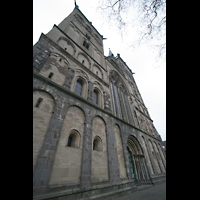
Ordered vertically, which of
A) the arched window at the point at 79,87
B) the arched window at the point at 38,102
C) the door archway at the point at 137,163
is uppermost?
the arched window at the point at 79,87

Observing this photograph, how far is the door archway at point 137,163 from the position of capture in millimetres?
8258

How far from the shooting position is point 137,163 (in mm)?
8914

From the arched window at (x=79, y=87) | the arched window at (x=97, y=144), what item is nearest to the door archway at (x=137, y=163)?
the arched window at (x=97, y=144)

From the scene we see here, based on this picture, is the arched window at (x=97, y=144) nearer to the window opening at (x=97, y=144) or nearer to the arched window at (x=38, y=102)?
the window opening at (x=97, y=144)

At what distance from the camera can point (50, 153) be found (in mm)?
3801

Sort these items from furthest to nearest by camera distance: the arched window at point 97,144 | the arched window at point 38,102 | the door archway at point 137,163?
the door archway at point 137,163 < the arched window at point 97,144 < the arched window at point 38,102

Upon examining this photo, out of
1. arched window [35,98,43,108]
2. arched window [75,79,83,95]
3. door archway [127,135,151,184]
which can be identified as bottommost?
door archway [127,135,151,184]

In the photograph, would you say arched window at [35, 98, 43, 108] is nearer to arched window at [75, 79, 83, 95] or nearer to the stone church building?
the stone church building

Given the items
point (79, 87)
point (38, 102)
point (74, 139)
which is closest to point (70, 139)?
point (74, 139)

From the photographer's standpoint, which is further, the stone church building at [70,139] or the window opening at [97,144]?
the window opening at [97,144]

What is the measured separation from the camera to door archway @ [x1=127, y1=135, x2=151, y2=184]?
8.26m

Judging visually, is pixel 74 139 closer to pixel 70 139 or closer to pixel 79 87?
pixel 70 139

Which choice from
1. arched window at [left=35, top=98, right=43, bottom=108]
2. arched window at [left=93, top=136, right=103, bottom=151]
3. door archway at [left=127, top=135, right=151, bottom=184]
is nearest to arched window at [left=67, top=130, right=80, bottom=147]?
arched window at [left=93, top=136, right=103, bottom=151]
